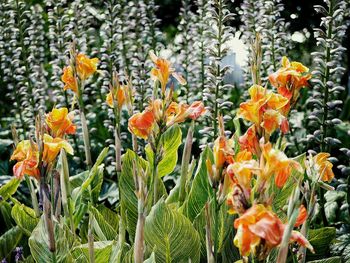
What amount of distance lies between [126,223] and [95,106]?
3259 millimetres

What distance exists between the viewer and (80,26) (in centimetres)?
457

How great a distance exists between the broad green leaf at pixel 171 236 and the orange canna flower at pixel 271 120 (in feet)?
1.90

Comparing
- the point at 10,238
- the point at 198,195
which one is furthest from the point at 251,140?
the point at 10,238

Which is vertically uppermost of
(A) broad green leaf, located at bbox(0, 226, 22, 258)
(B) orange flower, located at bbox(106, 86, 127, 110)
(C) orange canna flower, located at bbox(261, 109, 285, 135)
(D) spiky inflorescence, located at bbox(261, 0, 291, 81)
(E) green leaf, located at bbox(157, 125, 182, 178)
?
(C) orange canna flower, located at bbox(261, 109, 285, 135)

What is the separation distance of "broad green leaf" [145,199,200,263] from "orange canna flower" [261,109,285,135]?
580mm

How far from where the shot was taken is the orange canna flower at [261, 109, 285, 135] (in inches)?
66.9

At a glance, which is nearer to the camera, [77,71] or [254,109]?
[254,109]

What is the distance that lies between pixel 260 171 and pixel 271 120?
1.16 feet

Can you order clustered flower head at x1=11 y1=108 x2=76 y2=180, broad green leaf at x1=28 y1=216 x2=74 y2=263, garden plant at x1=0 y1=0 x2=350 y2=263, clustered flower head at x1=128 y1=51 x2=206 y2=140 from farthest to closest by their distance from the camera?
broad green leaf at x1=28 y1=216 x2=74 y2=263 < clustered flower head at x1=128 y1=51 x2=206 y2=140 < clustered flower head at x1=11 y1=108 x2=76 y2=180 < garden plant at x1=0 y1=0 x2=350 y2=263

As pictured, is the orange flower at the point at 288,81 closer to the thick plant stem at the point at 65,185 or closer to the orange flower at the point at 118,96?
the orange flower at the point at 118,96

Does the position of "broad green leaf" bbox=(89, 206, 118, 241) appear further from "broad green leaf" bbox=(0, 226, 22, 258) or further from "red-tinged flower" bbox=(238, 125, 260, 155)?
"red-tinged flower" bbox=(238, 125, 260, 155)

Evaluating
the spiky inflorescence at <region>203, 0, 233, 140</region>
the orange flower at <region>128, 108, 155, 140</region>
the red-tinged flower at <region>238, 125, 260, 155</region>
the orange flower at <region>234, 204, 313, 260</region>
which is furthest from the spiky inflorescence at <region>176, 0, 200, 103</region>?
the orange flower at <region>234, 204, 313, 260</region>

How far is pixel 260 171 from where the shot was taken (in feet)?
4.53

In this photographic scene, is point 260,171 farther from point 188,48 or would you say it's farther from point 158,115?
point 188,48
